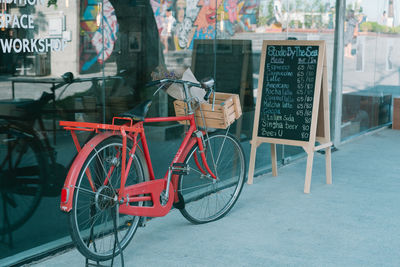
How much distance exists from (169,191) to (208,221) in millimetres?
644

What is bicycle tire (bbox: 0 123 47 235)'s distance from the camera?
353cm

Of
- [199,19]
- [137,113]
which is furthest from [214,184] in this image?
[199,19]

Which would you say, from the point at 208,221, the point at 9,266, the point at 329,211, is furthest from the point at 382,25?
the point at 9,266

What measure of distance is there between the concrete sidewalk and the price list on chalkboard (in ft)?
2.00

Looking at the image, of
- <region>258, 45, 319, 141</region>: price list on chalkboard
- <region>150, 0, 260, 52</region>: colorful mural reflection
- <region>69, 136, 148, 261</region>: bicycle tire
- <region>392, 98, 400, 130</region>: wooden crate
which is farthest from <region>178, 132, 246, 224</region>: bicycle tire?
<region>392, 98, 400, 130</region>: wooden crate

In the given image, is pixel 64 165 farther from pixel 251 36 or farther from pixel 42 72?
pixel 251 36

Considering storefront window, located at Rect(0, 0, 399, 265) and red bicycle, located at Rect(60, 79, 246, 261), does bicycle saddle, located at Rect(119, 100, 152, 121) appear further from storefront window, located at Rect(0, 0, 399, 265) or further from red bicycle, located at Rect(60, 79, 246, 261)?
storefront window, located at Rect(0, 0, 399, 265)

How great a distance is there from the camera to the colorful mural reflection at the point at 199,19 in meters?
4.75

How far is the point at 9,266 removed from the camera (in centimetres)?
352

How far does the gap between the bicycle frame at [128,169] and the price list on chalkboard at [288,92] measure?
1.36m

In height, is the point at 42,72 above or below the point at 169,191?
above

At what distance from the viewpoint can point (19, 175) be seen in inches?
143

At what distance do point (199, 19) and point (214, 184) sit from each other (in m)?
1.69

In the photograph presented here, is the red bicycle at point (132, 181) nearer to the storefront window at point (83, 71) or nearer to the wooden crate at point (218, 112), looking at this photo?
the wooden crate at point (218, 112)
